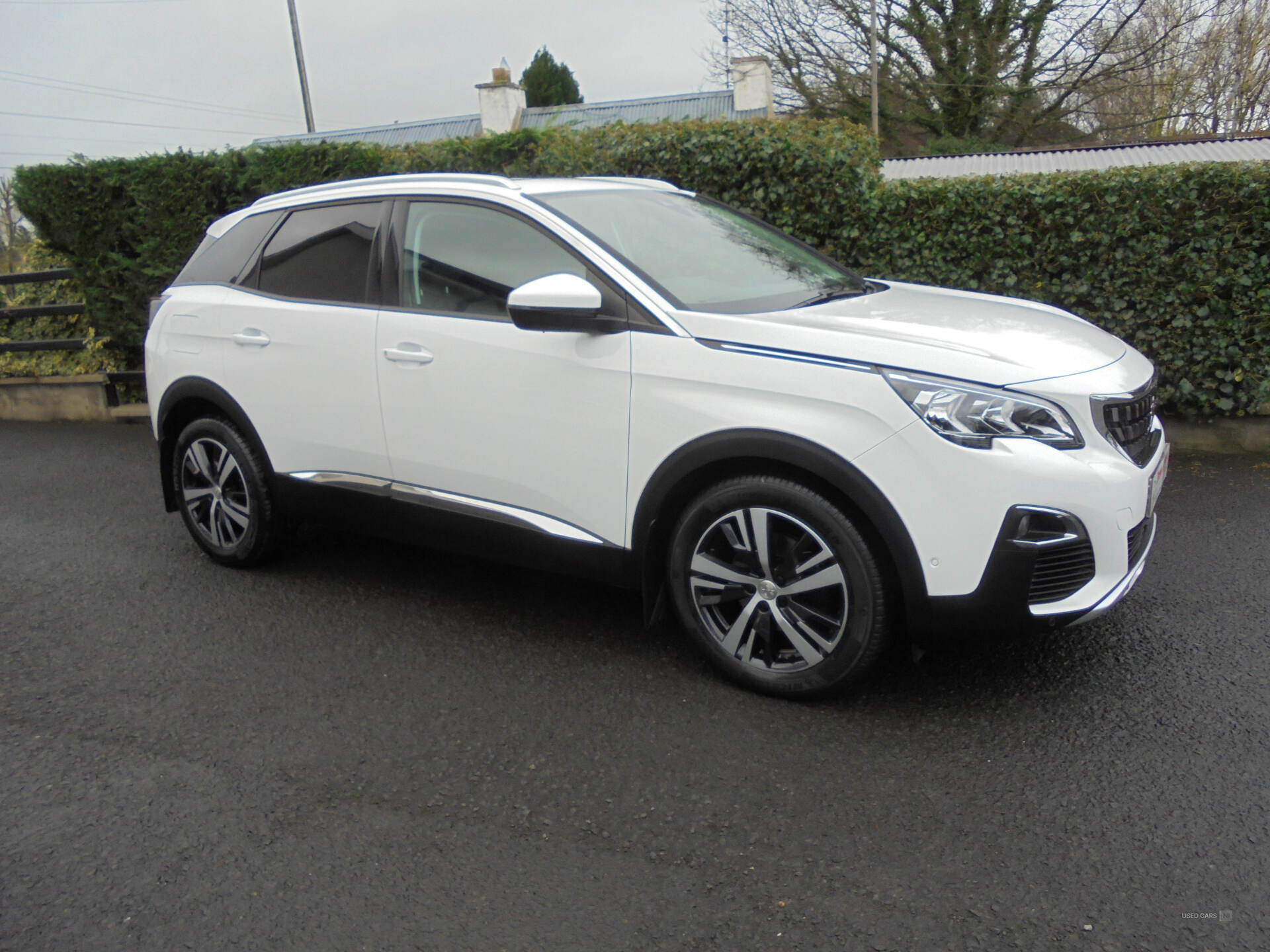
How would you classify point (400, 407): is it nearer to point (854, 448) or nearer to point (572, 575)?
point (572, 575)

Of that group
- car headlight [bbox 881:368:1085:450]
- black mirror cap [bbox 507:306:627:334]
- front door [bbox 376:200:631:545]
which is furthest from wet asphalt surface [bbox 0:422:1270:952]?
black mirror cap [bbox 507:306:627:334]

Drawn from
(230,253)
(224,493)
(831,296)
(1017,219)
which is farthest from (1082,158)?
(224,493)

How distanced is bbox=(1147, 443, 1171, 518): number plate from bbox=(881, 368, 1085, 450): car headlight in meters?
0.43

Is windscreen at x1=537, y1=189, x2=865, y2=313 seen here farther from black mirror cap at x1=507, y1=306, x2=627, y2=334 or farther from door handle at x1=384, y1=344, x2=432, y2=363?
door handle at x1=384, y1=344, x2=432, y2=363

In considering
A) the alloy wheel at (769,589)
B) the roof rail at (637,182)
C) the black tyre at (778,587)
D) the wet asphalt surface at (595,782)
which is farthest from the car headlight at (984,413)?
the roof rail at (637,182)

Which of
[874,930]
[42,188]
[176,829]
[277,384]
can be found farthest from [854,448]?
[42,188]

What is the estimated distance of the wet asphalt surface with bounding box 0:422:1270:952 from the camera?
7.91 feet

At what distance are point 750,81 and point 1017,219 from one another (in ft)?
82.3

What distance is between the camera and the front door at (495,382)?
3.52 meters

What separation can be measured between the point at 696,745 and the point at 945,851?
833mm

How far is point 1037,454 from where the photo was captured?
293 cm

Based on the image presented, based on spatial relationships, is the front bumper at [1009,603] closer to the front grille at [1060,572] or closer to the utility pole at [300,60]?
the front grille at [1060,572]

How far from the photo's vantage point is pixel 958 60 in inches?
1141

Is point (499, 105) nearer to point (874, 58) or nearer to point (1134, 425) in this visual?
point (874, 58)
